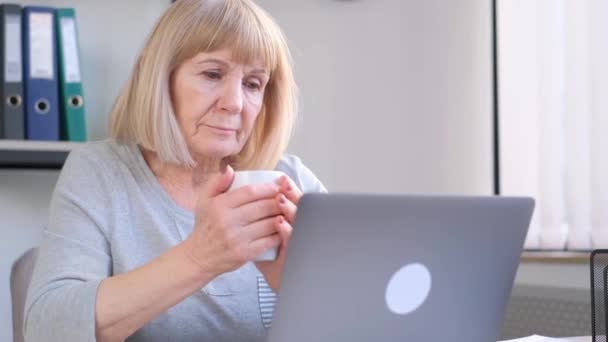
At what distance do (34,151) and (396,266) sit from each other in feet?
5.37

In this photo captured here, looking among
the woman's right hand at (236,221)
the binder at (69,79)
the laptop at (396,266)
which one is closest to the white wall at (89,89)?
the binder at (69,79)

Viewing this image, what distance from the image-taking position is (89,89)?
261 centimetres

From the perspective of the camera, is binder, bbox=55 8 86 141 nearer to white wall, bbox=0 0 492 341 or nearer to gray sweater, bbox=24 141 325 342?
white wall, bbox=0 0 492 341

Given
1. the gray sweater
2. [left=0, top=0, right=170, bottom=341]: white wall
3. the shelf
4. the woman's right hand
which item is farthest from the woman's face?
[left=0, top=0, right=170, bottom=341]: white wall

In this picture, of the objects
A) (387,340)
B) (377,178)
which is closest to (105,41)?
(377,178)

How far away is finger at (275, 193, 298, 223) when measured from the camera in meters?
1.00

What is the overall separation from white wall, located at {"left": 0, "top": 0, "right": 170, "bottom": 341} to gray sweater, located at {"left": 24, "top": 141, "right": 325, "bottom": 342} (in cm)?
109

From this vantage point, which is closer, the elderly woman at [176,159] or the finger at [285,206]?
the finger at [285,206]

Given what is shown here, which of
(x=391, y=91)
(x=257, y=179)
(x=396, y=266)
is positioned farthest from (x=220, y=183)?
(x=391, y=91)

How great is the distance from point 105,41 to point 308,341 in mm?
1899

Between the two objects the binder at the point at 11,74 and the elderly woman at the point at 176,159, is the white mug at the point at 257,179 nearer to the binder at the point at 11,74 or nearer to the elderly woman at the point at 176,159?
the elderly woman at the point at 176,159

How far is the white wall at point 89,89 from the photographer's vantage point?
2.55m

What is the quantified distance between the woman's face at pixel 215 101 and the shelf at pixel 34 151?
914 mm

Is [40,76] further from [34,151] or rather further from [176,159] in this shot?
[176,159]
